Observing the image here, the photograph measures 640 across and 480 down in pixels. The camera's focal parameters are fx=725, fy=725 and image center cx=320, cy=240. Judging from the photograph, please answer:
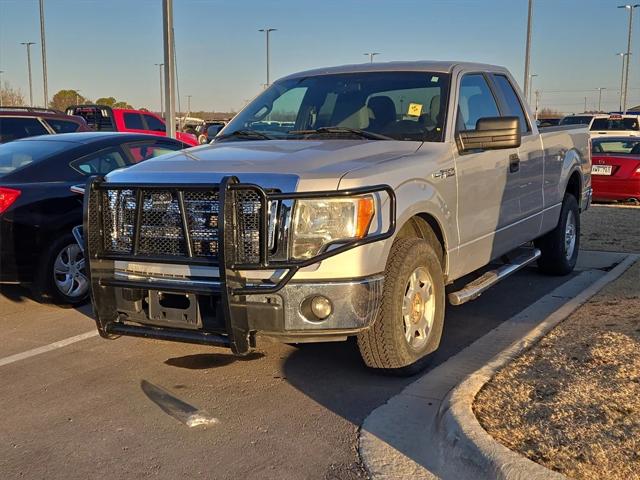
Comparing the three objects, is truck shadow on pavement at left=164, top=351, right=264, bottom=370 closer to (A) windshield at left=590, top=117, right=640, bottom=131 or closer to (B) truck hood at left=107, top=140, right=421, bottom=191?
(B) truck hood at left=107, top=140, right=421, bottom=191

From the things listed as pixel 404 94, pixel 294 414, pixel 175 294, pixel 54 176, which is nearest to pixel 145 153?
pixel 54 176

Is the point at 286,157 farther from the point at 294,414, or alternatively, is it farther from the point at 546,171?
the point at 546,171

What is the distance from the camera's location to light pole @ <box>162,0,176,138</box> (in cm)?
1195

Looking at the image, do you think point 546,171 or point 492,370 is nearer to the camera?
point 492,370

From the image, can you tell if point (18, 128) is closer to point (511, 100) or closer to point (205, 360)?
point (205, 360)

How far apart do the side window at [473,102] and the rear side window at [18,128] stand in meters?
8.15

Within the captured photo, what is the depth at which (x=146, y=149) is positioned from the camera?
789 cm

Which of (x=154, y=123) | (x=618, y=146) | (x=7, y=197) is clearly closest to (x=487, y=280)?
(x=7, y=197)

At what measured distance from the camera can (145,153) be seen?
25.8ft

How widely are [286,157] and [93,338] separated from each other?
94.9 inches

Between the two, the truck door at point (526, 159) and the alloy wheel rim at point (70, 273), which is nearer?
the truck door at point (526, 159)

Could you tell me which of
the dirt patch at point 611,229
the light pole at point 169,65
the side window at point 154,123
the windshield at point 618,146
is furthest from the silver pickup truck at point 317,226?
the side window at point 154,123

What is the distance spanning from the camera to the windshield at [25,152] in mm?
6824

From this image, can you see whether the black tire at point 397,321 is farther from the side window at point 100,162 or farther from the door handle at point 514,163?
the side window at point 100,162
